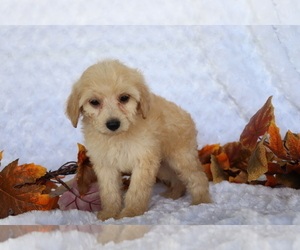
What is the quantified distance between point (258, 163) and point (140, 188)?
37 cm

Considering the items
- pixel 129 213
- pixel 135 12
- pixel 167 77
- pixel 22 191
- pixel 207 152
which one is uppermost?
pixel 135 12

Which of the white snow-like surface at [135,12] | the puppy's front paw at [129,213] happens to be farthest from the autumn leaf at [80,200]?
the white snow-like surface at [135,12]

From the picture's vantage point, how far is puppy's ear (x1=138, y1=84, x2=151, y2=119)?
1.20 meters

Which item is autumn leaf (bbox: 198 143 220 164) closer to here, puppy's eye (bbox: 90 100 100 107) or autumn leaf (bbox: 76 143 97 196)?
autumn leaf (bbox: 76 143 97 196)

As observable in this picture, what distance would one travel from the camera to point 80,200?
4.12 ft

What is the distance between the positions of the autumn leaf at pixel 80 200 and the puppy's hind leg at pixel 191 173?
0.87ft

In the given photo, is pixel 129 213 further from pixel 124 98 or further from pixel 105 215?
pixel 124 98

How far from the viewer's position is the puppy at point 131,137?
3.76ft

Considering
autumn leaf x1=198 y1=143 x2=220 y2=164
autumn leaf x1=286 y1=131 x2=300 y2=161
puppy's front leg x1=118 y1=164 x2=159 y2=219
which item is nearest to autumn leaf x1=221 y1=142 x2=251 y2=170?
autumn leaf x1=198 y1=143 x2=220 y2=164

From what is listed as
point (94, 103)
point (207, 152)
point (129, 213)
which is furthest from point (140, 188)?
point (207, 152)

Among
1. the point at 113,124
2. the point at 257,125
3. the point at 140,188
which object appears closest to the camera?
the point at 113,124

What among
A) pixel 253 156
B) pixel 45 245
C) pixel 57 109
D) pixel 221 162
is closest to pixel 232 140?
pixel 221 162

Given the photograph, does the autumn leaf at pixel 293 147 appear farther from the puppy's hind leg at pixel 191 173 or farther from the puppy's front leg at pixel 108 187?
the puppy's front leg at pixel 108 187

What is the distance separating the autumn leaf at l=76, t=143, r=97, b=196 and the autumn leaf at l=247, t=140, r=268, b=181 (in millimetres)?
502
